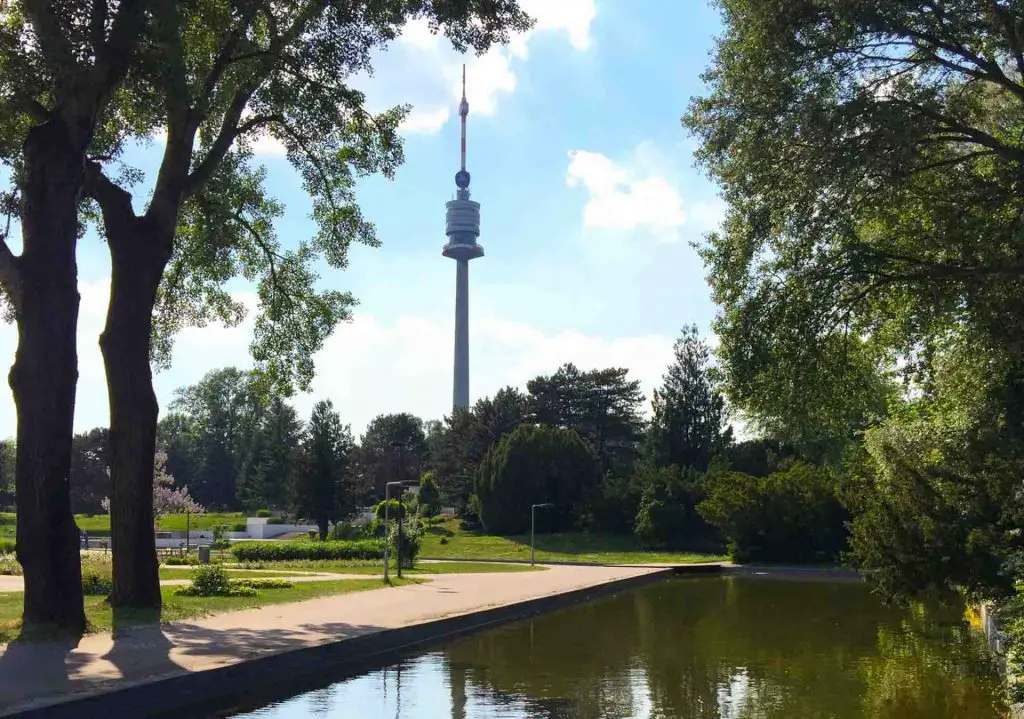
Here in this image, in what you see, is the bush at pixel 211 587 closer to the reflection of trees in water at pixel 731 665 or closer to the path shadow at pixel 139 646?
the path shadow at pixel 139 646

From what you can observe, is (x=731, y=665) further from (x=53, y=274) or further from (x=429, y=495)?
(x=429, y=495)

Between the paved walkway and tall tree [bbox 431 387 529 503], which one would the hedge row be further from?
tall tree [bbox 431 387 529 503]

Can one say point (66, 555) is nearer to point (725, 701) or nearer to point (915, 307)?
point (725, 701)

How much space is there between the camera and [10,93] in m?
14.8

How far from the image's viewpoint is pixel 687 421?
67.3 meters

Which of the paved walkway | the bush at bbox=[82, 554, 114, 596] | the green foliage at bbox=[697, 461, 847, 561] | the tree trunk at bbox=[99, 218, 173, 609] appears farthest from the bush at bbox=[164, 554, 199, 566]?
the green foliage at bbox=[697, 461, 847, 561]

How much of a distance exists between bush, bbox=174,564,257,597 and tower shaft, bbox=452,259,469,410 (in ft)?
416

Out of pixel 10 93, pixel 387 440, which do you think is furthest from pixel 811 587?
pixel 387 440

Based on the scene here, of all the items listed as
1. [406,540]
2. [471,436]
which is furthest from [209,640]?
[471,436]

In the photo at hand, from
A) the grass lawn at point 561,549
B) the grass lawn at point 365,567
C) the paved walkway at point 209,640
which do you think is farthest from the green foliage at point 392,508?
the paved walkway at point 209,640

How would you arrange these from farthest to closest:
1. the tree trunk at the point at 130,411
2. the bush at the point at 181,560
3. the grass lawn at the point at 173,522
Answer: the grass lawn at the point at 173,522 → the bush at the point at 181,560 → the tree trunk at the point at 130,411

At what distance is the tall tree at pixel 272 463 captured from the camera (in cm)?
7738

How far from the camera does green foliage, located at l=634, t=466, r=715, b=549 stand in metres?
54.2

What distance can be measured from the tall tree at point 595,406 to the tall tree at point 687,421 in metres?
15.5
